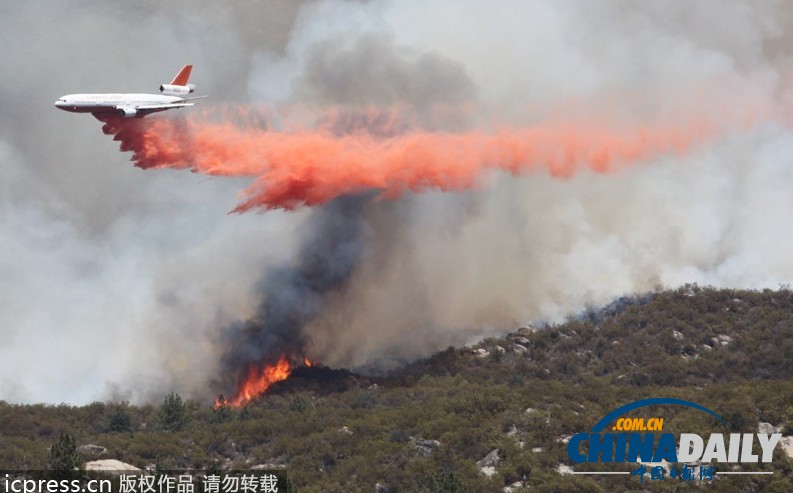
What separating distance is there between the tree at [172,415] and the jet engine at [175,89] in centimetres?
3377

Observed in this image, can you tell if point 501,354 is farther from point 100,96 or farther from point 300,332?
point 100,96

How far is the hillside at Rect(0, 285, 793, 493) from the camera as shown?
13675cm

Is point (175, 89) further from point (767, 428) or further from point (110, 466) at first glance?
point (767, 428)

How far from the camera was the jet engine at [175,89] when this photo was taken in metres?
175

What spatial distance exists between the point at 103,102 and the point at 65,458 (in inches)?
2001

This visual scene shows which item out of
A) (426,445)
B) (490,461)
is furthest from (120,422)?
(490,461)

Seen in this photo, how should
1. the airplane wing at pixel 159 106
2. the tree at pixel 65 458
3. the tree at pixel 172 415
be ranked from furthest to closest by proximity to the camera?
the airplane wing at pixel 159 106 < the tree at pixel 172 415 < the tree at pixel 65 458

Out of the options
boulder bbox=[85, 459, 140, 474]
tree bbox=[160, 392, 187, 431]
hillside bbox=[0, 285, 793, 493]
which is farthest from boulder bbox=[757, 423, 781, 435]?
tree bbox=[160, 392, 187, 431]

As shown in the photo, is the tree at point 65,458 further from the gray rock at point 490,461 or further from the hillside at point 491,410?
the gray rock at point 490,461

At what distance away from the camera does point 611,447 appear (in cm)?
13750

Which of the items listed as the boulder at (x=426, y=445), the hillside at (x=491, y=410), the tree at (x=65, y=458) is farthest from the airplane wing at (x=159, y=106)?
the boulder at (x=426, y=445)

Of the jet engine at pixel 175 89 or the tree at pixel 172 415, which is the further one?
the jet engine at pixel 175 89

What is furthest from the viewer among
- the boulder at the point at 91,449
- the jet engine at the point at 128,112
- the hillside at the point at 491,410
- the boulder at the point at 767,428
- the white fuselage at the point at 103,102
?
the jet engine at the point at 128,112

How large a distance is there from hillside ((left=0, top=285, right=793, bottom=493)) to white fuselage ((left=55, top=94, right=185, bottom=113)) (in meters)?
29.8
